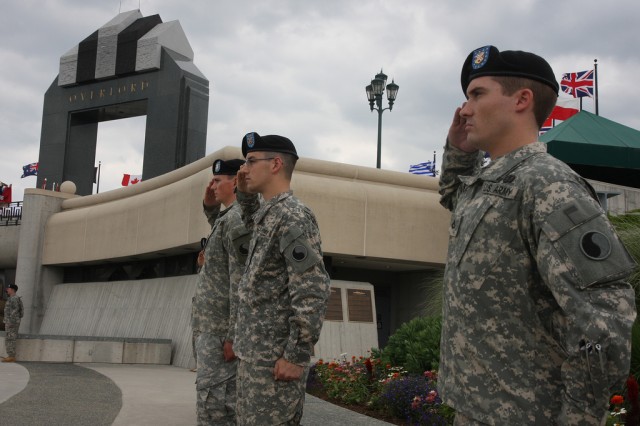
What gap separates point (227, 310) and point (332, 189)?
43.7 ft

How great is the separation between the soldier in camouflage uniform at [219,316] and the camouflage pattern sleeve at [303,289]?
98 cm

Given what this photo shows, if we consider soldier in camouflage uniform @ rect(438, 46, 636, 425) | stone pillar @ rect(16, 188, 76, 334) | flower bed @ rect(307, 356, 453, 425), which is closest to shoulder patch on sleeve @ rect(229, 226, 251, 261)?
soldier in camouflage uniform @ rect(438, 46, 636, 425)

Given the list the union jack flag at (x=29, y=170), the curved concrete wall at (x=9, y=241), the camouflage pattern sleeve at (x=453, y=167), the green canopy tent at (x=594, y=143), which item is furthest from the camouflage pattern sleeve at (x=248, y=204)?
the union jack flag at (x=29, y=170)

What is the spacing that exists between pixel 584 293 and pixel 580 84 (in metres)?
24.6

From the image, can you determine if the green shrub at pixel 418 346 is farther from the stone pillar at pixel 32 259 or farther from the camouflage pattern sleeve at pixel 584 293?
the stone pillar at pixel 32 259

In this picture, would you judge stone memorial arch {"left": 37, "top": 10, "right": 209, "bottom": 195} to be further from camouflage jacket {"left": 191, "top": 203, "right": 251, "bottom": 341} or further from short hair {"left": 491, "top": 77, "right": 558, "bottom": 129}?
short hair {"left": 491, "top": 77, "right": 558, "bottom": 129}

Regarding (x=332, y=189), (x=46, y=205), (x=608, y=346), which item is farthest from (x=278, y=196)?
(x=46, y=205)

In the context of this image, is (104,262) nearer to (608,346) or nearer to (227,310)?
(227,310)

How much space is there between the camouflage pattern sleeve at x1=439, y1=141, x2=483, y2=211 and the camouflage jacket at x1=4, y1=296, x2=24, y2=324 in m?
15.1

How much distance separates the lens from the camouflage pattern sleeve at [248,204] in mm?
4402

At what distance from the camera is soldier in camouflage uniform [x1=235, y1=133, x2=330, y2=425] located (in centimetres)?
339

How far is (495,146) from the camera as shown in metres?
2.28

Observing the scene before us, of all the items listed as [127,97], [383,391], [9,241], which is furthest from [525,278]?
[9,241]

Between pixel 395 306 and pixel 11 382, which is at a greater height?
pixel 395 306
